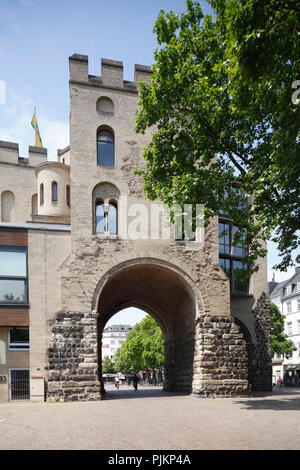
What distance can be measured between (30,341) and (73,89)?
38.9 ft

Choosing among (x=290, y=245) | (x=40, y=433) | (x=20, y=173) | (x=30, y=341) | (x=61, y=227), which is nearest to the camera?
(x=40, y=433)

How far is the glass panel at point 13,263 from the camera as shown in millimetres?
19984

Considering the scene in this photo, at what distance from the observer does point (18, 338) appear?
19.7 meters

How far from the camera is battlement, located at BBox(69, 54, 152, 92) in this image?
22172 millimetres

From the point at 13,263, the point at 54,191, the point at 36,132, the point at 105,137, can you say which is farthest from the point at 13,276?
the point at 36,132

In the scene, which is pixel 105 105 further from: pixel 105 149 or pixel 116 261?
pixel 116 261

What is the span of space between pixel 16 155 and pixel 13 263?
12453mm

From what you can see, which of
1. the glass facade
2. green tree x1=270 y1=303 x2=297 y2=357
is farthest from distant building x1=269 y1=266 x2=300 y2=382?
the glass facade

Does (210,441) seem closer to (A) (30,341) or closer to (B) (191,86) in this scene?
(B) (191,86)


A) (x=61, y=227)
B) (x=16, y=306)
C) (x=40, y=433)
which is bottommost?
(x=40, y=433)

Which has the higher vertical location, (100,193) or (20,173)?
(20,173)
